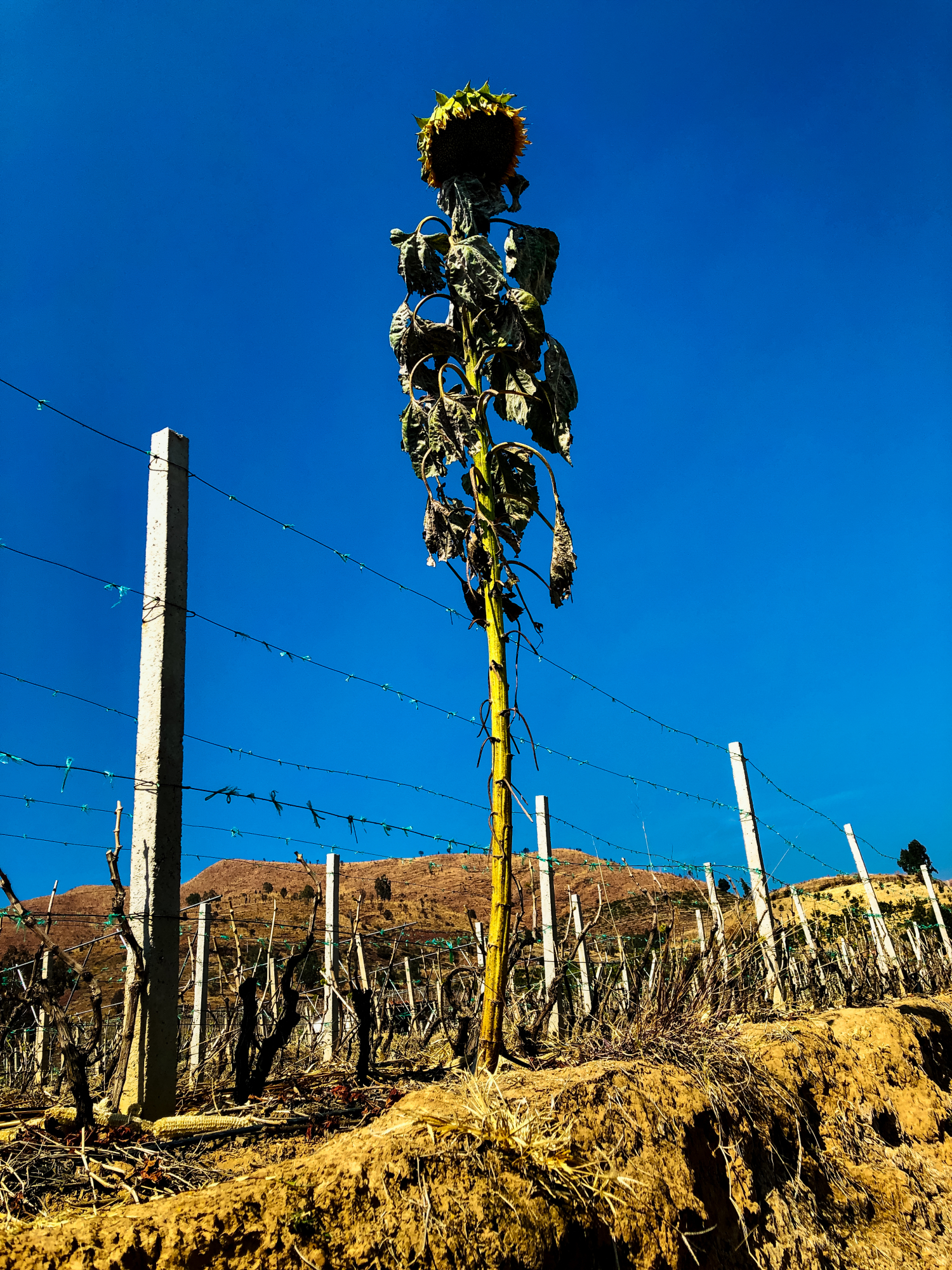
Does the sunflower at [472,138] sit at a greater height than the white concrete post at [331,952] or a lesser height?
greater

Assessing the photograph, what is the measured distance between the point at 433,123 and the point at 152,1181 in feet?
17.1

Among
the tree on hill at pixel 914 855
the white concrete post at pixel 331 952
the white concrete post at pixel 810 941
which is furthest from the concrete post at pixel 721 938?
the tree on hill at pixel 914 855

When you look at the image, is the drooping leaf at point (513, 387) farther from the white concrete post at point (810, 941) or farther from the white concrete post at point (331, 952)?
the white concrete post at point (810, 941)

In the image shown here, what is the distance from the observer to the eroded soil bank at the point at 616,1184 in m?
1.91

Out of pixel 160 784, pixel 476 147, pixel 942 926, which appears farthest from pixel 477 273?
pixel 942 926

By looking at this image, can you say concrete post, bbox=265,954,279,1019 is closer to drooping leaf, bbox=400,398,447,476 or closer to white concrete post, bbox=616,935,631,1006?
white concrete post, bbox=616,935,631,1006

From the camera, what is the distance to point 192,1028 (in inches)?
294

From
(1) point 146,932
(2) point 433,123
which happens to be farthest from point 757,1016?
(2) point 433,123

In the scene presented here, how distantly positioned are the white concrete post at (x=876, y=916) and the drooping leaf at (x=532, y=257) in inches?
332

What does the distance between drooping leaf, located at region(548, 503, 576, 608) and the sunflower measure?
2.22 m

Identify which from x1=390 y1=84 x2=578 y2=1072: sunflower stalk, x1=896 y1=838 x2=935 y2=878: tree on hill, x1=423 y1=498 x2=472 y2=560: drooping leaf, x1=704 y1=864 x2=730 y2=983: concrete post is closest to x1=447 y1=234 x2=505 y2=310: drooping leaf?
x1=390 y1=84 x2=578 y2=1072: sunflower stalk

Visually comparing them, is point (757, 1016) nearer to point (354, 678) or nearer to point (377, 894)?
point (354, 678)

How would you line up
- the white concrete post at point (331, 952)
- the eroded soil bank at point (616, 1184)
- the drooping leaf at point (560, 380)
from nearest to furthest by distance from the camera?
the eroded soil bank at point (616, 1184)
the drooping leaf at point (560, 380)
the white concrete post at point (331, 952)

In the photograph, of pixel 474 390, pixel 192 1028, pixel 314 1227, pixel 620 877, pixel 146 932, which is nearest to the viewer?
pixel 314 1227
